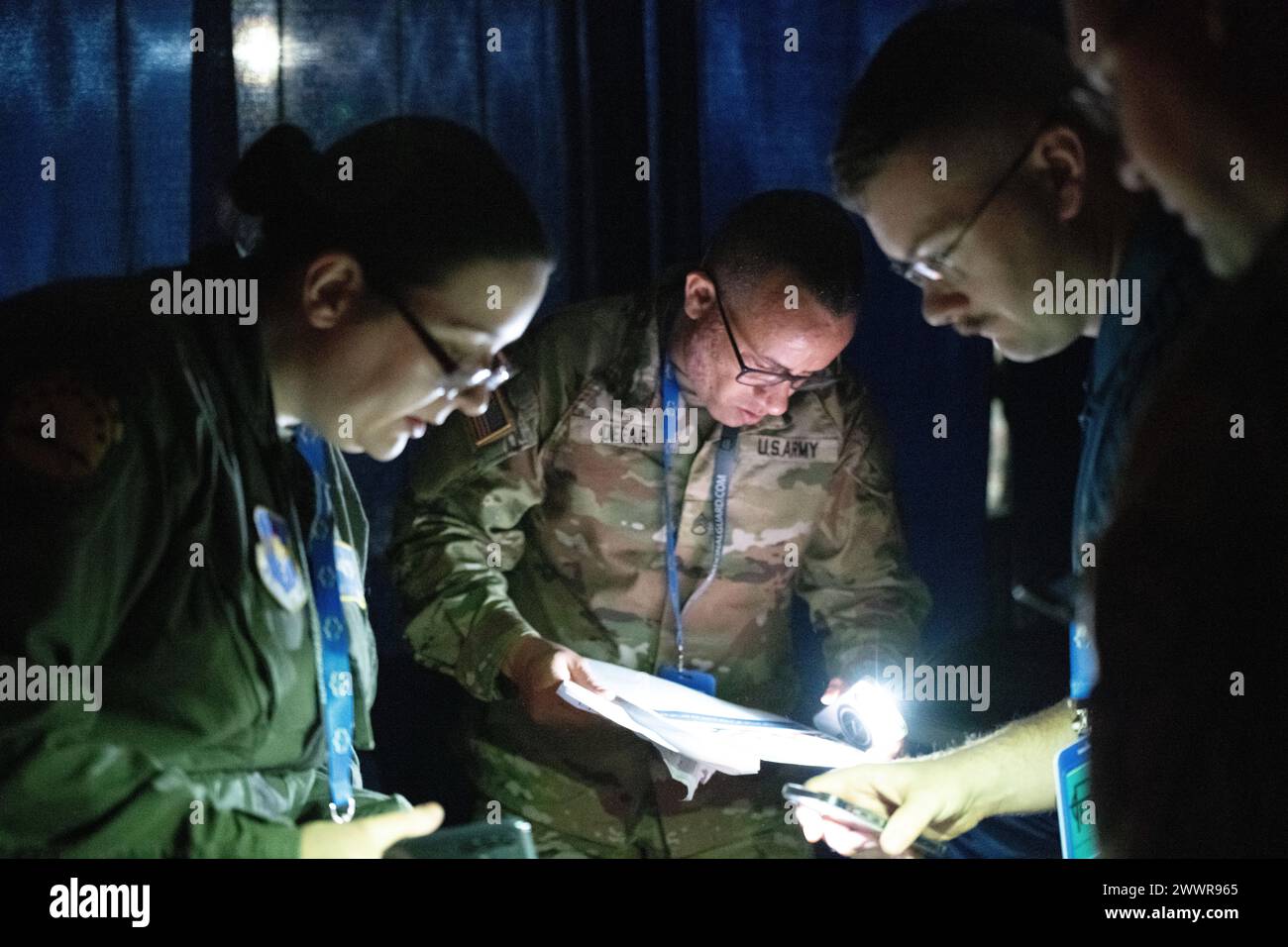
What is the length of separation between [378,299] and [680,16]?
76 centimetres

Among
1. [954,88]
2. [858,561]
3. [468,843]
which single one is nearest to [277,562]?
[468,843]

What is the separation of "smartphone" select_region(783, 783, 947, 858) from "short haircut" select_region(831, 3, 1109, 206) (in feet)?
3.12

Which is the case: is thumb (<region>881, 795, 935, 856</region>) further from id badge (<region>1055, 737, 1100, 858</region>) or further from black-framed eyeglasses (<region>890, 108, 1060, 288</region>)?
black-framed eyeglasses (<region>890, 108, 1060, 288</region>)

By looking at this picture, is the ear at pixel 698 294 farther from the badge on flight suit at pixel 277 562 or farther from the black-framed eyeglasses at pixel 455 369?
the badge on flight suit at pixel 277 562

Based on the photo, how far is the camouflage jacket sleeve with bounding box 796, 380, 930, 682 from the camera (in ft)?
7.22

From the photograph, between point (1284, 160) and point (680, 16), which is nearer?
point (1284, 160)

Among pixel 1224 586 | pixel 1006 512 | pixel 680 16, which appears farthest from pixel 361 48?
pixel 1224 586

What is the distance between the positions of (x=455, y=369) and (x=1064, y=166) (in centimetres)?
96

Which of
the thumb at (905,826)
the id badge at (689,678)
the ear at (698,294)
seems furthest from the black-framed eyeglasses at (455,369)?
the thumb at (905,826)

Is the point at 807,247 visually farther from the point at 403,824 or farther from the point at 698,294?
the point at 403,824

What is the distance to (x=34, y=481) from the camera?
1.55 metres

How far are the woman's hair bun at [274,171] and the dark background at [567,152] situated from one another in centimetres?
17

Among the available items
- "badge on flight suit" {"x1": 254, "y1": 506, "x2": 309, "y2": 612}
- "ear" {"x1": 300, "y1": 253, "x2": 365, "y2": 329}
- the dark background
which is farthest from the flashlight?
"ear" {"x1": 300, "y1": 253, "x2": 365, "y2": 329}
